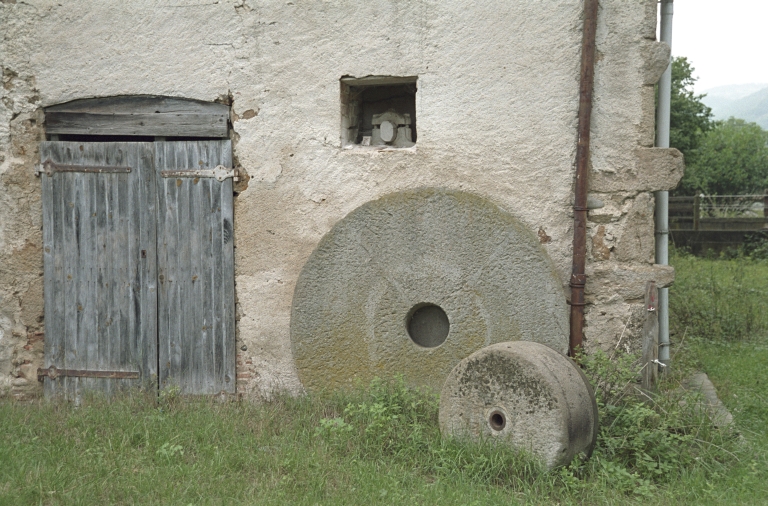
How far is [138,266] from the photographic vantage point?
5.02 meters

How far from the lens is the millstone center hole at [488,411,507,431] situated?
372cm

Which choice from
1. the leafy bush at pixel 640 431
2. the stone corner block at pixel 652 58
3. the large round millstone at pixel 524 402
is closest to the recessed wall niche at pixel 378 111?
the stone corner block at pixel 652 58

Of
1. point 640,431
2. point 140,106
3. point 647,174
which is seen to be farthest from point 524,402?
point 140,106

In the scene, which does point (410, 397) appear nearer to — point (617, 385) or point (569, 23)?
point (617, 385)

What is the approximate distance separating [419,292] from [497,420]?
41.3 inches

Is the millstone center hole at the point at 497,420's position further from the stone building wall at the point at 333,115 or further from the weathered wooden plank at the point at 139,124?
the weathered wooden plank at the point at 139,124

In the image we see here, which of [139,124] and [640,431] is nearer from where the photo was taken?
[640,431]

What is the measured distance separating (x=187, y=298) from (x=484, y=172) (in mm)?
2243

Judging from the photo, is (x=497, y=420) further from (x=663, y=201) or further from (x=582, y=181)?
(x=663, y=201)

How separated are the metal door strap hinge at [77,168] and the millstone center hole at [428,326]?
229cm

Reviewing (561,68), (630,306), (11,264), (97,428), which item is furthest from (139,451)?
(561,68)

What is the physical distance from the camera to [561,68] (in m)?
4.36

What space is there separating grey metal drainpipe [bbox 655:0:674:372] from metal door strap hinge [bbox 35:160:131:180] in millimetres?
3685

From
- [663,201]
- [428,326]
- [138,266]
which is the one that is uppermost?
[663,201]
